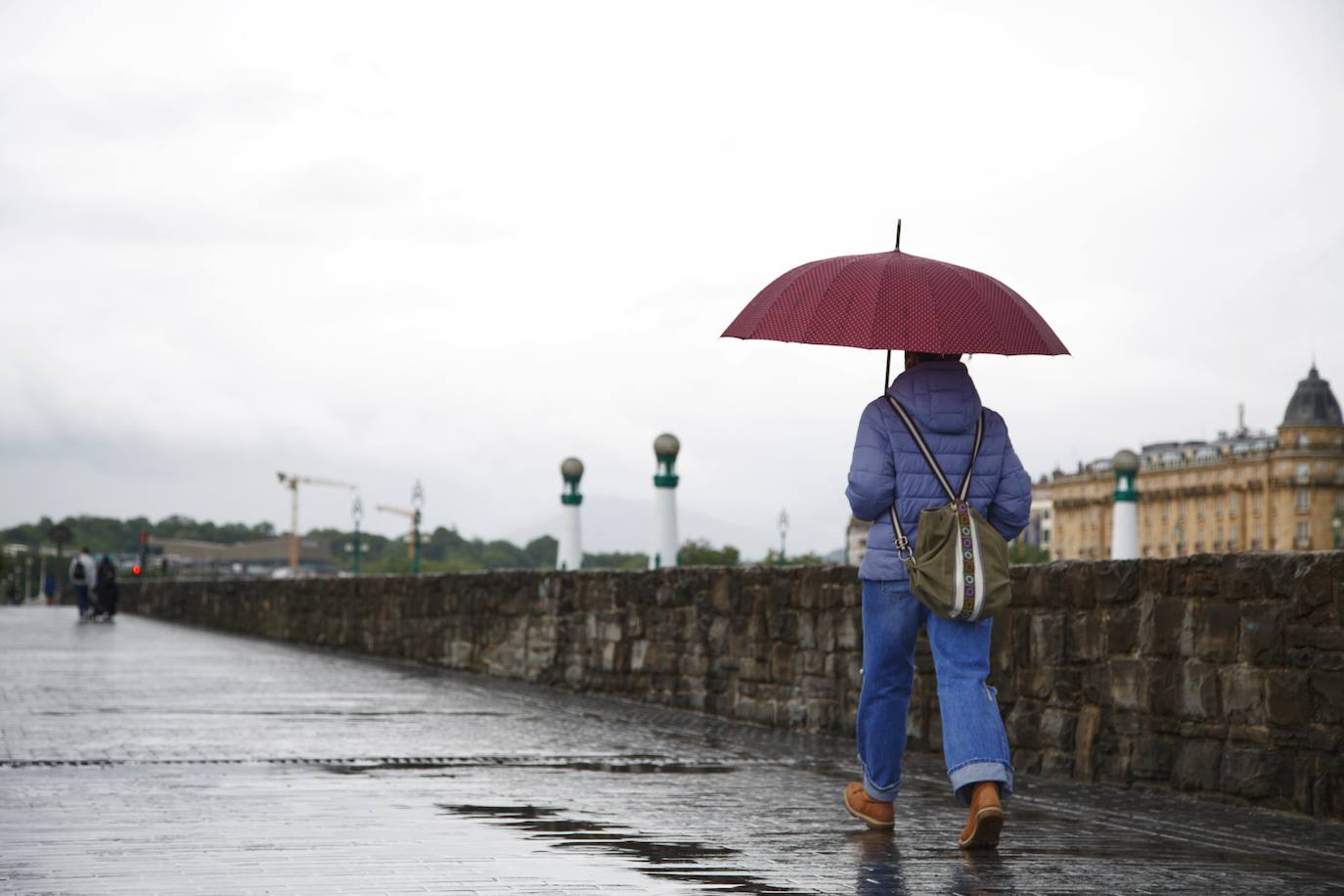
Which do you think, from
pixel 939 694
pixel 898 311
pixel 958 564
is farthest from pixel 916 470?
pixel 939 694

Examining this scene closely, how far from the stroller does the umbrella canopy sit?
117ft

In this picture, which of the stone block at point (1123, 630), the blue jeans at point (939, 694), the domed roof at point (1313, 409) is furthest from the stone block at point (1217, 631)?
the domed roof at point (1313, 409)

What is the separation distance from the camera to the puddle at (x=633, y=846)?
5535mm

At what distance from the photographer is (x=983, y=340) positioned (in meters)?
6.74

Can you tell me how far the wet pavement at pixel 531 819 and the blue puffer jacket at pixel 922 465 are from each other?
1045 millimetres

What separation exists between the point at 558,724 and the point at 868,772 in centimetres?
553

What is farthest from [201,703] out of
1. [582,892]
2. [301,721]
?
[582,892]

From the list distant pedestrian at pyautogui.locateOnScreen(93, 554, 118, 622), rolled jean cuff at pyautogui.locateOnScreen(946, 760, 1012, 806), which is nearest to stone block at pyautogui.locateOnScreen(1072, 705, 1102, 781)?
rolled jean cuff at pyautogui.locateOnScreen(946, 760, 1012, 806)

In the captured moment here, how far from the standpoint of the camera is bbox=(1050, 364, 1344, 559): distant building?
144250 mm

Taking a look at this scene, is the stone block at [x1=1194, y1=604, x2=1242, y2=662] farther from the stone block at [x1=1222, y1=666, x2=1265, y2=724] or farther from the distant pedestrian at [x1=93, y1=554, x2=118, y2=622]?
the distant pedestrian at [x1=93, y1=554, x2=118, y2=622]

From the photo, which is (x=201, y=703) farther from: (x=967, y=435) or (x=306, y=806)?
(x=967, y=435)

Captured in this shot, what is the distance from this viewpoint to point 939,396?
6.78 m

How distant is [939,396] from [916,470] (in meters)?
0.28

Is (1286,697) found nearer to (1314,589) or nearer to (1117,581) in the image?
(1314,589)
